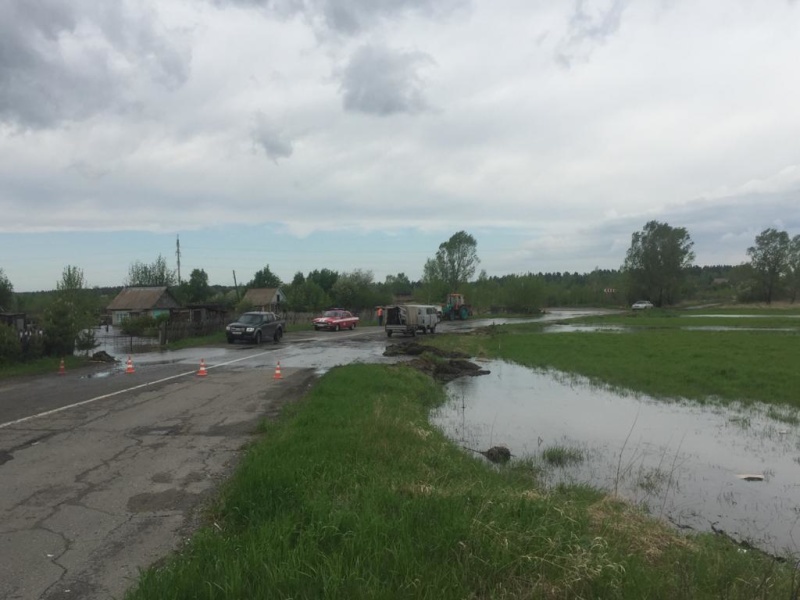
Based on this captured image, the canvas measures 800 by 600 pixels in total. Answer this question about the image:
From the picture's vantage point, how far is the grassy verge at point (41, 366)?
1668cm

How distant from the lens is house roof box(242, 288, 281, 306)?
277 ft

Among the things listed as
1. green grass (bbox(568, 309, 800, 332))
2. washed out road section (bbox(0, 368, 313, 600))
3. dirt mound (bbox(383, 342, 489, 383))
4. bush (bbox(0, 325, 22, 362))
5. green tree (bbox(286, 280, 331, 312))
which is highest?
green tree (bbox(286, 280, 331, 312))

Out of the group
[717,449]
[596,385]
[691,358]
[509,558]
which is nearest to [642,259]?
[691,358]

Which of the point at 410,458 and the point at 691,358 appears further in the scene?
the point at 691,358

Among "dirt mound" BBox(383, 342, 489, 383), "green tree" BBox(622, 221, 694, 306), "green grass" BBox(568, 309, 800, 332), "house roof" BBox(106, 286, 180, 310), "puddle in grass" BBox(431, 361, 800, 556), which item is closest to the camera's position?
"puddle in grass" BBox(431, 361, 800, 556)

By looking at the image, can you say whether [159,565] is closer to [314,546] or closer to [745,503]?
[314,546]

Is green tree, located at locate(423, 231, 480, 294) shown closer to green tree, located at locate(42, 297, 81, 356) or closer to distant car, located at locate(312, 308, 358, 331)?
distant car, located at locate(312, 308, 358, 331)

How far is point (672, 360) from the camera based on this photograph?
72.5 ft

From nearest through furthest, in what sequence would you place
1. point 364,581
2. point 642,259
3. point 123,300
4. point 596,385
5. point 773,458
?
point 364,581 < point 773,458 < point 596,385 < point 123,300 < point 642,259

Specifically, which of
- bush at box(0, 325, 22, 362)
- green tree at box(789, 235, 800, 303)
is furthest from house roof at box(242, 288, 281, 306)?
green tree at box(789, 235, 800, 303)

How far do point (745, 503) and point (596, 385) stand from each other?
10.1 metres

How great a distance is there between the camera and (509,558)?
157 inches

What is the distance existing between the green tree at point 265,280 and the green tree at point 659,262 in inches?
2497

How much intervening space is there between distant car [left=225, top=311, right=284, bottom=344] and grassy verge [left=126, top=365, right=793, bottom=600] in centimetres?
2411
